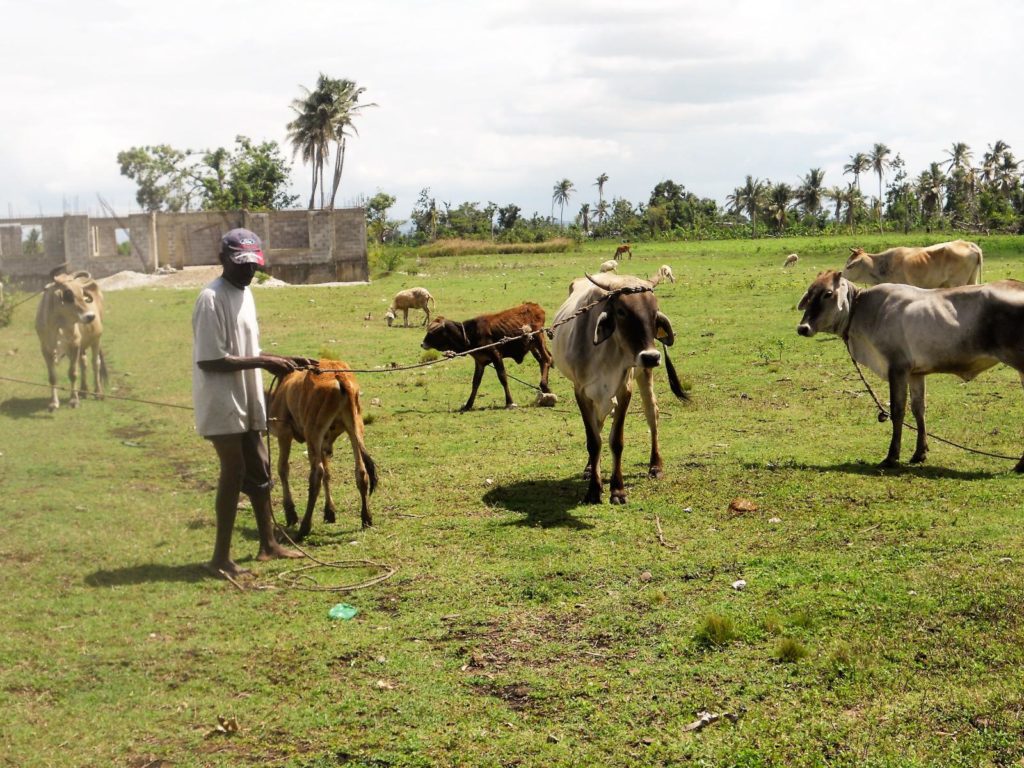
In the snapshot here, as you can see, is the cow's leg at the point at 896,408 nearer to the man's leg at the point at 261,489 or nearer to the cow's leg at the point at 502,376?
the cow's leg at the point at 502,376

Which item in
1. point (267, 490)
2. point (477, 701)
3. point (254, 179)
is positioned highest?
point (254, 179)

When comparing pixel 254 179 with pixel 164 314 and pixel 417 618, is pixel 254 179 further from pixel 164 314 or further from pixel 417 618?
pixel 417 618

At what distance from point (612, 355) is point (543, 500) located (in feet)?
5.01

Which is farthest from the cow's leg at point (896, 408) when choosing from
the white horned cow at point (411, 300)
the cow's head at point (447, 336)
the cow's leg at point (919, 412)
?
the white horned cow at point (411, 300)

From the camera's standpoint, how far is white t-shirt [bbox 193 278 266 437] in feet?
24.8

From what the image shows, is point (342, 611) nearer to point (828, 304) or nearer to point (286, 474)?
point (286, 474)

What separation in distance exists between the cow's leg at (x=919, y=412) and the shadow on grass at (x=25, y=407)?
11467mm

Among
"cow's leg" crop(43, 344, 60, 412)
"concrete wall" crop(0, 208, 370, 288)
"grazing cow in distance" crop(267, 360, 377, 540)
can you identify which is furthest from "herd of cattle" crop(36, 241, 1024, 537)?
"concrete wall" crop(0, 208, 370, 288)

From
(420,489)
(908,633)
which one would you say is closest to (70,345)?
(420,489)

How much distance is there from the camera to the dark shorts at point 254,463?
800 cm

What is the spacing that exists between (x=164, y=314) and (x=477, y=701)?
928 inches

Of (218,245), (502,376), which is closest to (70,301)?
(502,376)

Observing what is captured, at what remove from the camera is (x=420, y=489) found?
10891mm

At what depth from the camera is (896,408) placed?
1108 cm
